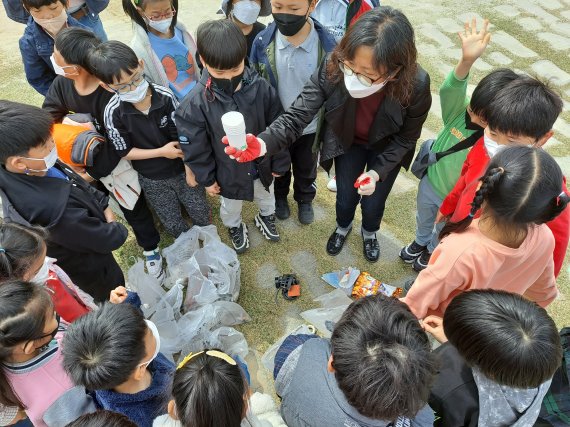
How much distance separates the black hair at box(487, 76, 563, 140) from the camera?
2031mm

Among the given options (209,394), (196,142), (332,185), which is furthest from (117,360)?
(332,185)

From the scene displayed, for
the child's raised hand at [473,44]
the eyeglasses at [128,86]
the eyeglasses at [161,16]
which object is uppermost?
the child's raised hand at [473,44]

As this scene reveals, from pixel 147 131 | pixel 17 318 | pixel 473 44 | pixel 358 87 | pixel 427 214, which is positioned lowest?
pixel 427 214

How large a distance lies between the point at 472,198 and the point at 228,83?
4.86 feet

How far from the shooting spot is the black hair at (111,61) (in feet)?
7.95

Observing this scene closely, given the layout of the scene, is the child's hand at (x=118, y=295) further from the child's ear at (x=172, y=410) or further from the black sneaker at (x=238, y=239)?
the black sneaker at (x=238, y=239)

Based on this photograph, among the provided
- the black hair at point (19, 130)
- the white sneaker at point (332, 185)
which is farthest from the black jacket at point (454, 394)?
the white sneaker at point (332, 185)

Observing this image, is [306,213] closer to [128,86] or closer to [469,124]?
[469,124]

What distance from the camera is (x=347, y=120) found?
2.55 m

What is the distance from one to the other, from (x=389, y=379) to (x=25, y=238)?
162 cm

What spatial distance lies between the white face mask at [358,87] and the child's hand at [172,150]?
1.17m

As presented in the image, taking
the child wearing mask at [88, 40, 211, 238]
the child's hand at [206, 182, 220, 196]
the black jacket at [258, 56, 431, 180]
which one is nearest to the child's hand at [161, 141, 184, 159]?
the child wearing mask at [88, 40, 211, 238]

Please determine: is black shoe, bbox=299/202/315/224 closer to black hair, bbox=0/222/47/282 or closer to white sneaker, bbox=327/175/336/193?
white sneaker, bbox=327/175/336/193

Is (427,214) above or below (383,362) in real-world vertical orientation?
below
